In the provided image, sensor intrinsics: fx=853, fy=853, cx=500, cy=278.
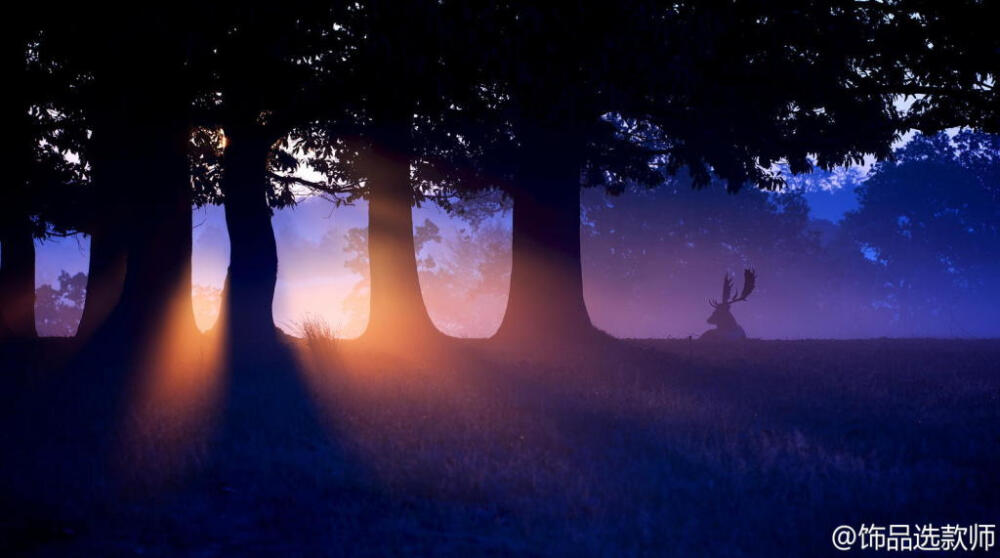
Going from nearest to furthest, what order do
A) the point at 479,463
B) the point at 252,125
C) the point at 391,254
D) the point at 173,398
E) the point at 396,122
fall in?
the point at 479,463
the point at 173,398
the point at 252,125
the point at 396,122
the point at 391,254

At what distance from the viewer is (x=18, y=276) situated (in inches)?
955

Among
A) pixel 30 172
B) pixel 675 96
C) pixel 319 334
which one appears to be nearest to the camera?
pixel 675 96

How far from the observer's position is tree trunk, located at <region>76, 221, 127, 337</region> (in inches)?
678

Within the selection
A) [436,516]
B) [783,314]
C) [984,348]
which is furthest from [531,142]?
[783,314]

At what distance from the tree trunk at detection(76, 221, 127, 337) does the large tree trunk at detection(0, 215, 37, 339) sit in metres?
7.35

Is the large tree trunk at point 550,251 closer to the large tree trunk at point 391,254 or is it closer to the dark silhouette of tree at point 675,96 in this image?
the dark silhouette of tree at point 675,96

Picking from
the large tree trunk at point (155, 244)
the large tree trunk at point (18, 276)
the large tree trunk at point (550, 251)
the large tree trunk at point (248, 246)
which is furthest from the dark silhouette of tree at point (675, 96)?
the large tree trunk at point (18, 276)

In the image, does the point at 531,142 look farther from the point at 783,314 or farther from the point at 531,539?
the point at 783,314

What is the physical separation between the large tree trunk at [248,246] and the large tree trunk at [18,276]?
1075 centimetres

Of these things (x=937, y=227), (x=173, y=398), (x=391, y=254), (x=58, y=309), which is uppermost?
(x=937, y=227)

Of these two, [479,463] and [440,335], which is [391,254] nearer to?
[440,335]

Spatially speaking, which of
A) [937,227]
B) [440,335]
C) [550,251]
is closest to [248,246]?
[440,335]

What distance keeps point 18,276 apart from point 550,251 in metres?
16.2

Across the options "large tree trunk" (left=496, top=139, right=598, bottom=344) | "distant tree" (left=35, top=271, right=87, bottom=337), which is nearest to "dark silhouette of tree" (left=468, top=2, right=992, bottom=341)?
"large tree trunk" (left=496, top=139, right=598, bottom=344)
